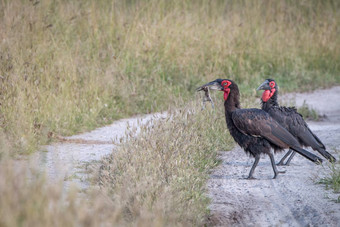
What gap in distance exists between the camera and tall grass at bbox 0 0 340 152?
7879 millimetres

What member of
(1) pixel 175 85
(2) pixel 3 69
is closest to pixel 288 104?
(1) pixel 175 85

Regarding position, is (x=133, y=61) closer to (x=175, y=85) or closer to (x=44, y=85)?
(x=175, y=85)

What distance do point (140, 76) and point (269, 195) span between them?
551 cm

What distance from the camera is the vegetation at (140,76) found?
4.04 meters

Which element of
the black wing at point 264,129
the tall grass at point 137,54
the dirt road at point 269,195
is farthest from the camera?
the tall grass at point 137,54

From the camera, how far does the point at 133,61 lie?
1045 centimetres

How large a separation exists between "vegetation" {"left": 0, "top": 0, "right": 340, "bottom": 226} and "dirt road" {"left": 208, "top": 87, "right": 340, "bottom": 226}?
213 millimetres

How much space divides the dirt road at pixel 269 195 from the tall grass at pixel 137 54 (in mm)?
2101

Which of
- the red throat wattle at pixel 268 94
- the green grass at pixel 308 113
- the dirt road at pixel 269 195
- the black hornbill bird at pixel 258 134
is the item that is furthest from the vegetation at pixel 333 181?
the green grass at pixel 308 113

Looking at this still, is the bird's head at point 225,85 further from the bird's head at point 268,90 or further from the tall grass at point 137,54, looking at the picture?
the tall grass at point 137,54

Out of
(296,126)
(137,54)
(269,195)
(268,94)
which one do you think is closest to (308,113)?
(268,94)

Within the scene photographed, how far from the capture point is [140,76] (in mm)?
10352

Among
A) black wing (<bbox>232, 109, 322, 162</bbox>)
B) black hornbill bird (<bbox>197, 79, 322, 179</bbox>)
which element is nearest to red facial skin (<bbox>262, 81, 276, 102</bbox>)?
black hornbill bird (<bbox>197, 79, 322, 179</bbox>)

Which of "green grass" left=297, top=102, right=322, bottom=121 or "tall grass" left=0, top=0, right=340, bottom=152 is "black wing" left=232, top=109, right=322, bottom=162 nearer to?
"tall grass" left=0, top=0, right=340, bottom=152
